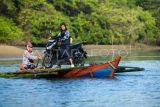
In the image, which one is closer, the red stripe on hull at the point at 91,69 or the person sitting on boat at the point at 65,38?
the person sitting on boat at the point at 65,38

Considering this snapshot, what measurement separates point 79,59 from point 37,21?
122 feet

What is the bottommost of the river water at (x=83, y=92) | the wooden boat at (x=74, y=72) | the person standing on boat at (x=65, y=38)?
the river water at (x=83, y=92)

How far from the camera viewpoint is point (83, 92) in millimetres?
21656

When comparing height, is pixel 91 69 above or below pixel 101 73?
above

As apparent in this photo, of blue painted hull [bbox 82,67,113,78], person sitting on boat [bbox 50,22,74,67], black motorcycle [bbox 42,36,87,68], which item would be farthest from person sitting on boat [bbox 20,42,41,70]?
blue painted hull [bbox 82,67,113,78]

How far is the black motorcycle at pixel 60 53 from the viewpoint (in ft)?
87.4

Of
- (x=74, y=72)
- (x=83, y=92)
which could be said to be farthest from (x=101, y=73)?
(x=83, y=92)

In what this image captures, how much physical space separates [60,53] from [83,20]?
4622cm

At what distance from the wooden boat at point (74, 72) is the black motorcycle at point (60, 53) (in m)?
0.53

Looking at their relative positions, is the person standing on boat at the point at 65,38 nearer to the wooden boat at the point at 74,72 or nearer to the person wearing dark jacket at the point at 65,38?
the person wearing dark jacket at the point at 65,38

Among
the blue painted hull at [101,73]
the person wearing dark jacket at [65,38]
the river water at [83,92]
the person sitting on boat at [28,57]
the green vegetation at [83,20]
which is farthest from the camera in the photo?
the green vegetation at [83,20]

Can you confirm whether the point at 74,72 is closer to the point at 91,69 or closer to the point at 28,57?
the point at 91,69

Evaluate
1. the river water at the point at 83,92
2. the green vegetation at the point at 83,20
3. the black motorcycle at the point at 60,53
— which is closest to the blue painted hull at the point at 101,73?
the river water at the point at 83,92

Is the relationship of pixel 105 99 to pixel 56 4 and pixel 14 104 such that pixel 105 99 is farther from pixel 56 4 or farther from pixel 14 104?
pixel 56 4
